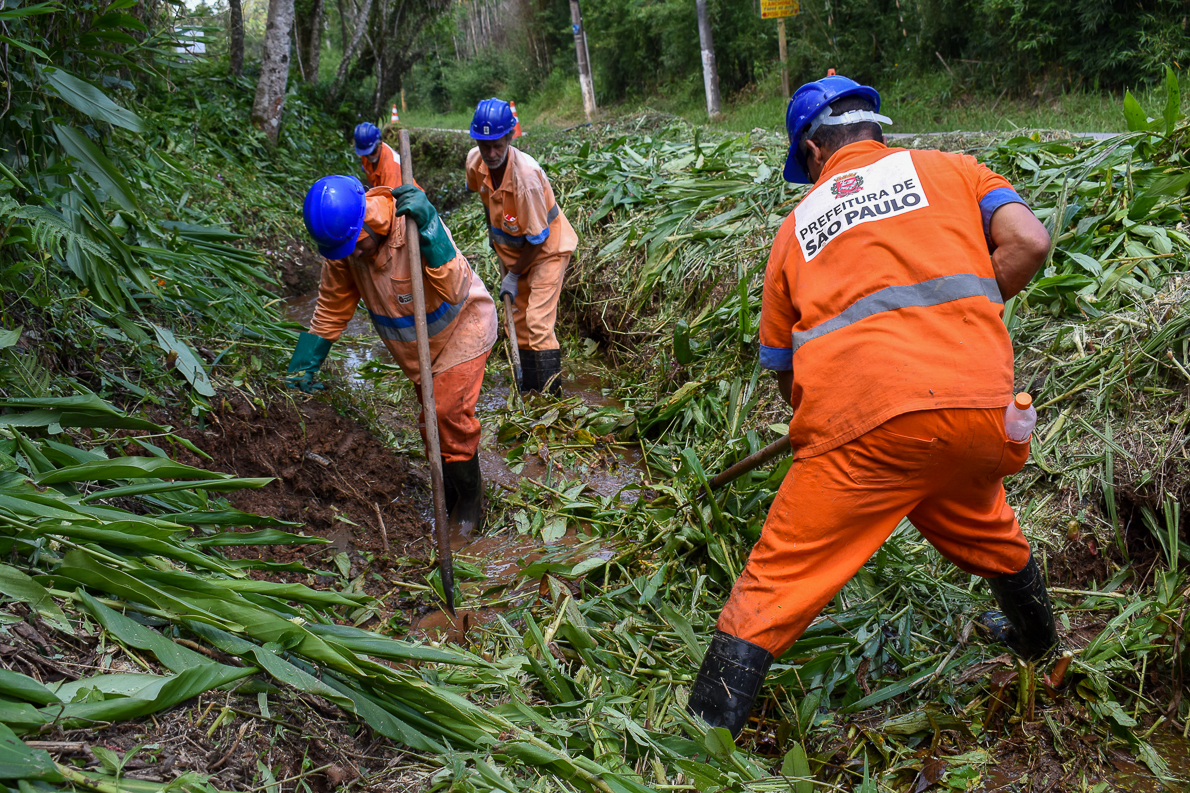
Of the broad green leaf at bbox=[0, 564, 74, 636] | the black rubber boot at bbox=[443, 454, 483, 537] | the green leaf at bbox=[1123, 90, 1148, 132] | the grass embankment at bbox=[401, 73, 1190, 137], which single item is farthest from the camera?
the grass embankment at bbox=[401, 73, 1190, 137]

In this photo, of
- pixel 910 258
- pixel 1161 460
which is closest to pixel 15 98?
pixel 910 258

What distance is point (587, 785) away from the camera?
1.82 meters

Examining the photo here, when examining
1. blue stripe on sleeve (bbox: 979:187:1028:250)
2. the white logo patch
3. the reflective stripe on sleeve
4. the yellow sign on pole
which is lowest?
the reflective stripe on sleeve

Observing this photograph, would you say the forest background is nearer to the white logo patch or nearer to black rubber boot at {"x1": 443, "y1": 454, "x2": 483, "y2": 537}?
black rubber boot at {"x1": 443, "y1": 454, "x2": 483, "y2": 537}

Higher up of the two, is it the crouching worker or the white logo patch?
the white logo patch

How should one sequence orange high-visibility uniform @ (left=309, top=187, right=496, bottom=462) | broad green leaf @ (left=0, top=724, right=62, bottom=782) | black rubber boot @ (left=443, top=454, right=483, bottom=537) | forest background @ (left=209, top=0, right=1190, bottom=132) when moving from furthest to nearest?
forest background @ (left=209, top=0, right=1190, bottom=132), black rubber boot @ (left=443, top=454, right=483, bottom=537), orange high-visibility uniform @ (left=309, top=187, right=496, bottom=462), broad green leaf @ (left=0, top=724, right=62, bottom=782)

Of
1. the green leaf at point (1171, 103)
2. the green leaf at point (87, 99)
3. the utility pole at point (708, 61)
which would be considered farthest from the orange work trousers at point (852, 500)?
the utility pole at point (708, 61)

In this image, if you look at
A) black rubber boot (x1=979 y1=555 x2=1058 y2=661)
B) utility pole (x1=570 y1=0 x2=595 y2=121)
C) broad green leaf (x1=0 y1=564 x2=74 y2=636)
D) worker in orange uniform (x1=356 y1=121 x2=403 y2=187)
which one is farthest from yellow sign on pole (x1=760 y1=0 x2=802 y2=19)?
broad green leaf (x1=0 y1=564 x2=74 y2=636)

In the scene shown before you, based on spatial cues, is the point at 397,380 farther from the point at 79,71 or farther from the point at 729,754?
the point at 729,754

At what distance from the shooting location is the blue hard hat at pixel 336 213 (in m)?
3.15

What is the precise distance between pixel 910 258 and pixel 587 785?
5.01ft

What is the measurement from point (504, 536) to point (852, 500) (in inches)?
88.3

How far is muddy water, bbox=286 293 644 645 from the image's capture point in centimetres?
324

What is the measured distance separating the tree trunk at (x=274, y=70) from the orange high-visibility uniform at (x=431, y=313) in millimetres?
7091
